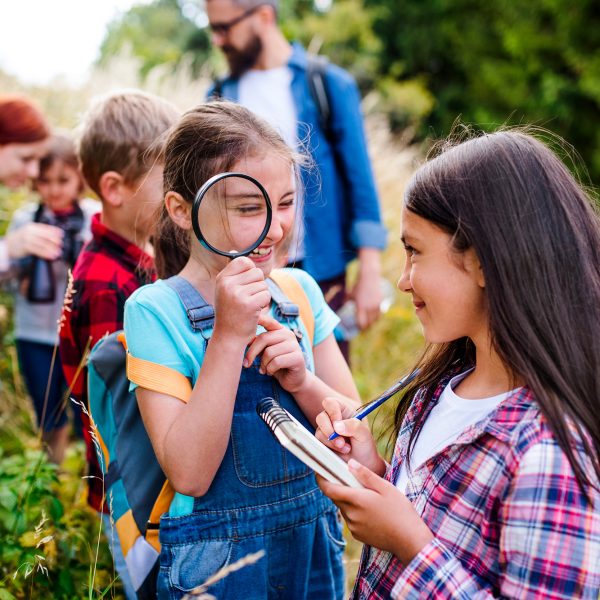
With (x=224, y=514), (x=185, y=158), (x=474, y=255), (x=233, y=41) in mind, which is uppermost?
(x=233, y=41)

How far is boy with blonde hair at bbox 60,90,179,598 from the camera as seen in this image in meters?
2.32

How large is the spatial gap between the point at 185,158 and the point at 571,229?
95 cm

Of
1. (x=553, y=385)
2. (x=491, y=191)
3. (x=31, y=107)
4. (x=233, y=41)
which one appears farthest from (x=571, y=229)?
(x=31, y=107)

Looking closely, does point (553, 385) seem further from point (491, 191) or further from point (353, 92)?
point (353, 92)

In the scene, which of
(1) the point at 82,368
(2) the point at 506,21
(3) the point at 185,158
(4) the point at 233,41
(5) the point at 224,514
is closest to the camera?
(5) the point at 224,514

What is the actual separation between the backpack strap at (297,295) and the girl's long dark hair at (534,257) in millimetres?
543

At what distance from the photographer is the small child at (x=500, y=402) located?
130cm

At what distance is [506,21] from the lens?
1155 centimetres

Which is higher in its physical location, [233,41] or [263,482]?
[233,41]

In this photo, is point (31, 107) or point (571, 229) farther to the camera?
point (31, 107)

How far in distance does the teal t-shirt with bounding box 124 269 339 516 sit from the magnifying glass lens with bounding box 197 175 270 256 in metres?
0.19

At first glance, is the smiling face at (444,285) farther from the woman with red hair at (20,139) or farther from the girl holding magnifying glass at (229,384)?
the woman with red hair at (20,139)

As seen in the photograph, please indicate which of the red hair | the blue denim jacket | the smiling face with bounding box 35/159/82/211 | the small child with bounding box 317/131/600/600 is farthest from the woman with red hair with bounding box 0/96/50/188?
the small child with bounding box 317/131/600/600

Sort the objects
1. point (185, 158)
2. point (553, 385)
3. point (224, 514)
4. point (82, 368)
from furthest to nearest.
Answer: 1. point (82, 368)
2. point (185, 158)
3. point (224, 514)
4. point (553, 385)
